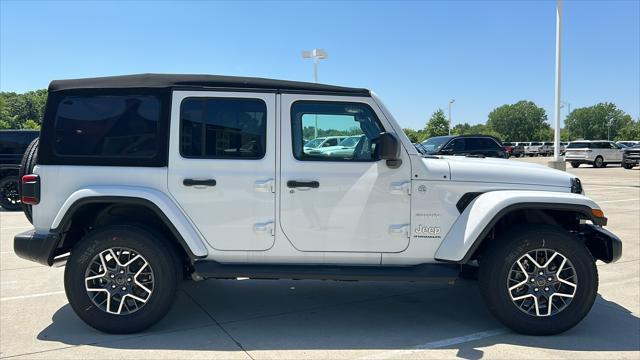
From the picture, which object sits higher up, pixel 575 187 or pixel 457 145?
pixel 457 145

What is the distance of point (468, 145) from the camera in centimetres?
1723

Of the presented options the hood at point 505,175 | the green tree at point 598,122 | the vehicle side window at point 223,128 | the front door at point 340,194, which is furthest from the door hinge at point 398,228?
the green tree at point 598,122

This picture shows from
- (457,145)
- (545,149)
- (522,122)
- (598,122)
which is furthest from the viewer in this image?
(522,122)

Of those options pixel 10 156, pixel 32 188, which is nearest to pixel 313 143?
pixel 32 188

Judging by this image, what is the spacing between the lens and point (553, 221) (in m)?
4.29

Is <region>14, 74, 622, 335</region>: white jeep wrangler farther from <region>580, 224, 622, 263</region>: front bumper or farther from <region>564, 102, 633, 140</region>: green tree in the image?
<region>564, 102, 633, 140</region>: green tree

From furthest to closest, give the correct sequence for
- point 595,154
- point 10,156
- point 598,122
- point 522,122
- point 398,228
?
point 522,122 < point 598,122 < point 595,154 < point 10,156 < point 398,228

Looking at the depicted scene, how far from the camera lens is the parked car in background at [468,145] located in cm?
1684

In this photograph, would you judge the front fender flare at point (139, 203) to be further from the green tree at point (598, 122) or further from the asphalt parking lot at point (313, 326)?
the green tree at point (598, 122)

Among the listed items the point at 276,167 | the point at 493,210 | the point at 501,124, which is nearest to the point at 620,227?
the point at 493,210

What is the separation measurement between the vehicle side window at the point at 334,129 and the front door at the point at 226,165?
23 cm

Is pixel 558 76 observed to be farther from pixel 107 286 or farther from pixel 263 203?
pixel 107 286

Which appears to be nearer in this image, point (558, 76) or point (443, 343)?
point (443, 343)

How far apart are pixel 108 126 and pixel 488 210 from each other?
3191 mm
